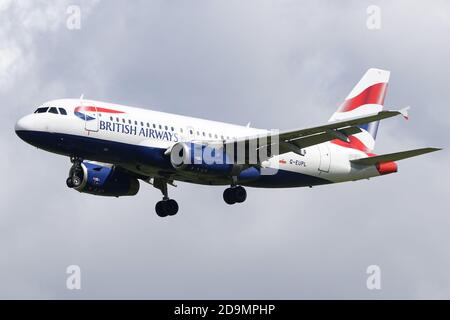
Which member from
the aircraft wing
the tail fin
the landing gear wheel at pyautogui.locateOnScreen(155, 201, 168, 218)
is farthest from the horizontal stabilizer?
the landing gear wheel at pyautogui.locateOnScreen(155, 201, 168, 218)

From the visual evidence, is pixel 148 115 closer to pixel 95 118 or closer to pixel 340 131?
pixel 95 118

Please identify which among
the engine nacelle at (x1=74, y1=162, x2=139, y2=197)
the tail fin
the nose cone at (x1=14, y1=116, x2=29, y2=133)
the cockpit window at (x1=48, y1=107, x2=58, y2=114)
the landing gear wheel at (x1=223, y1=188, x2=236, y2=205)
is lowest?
the landing gear wheel at (x1=223, y1=188, x2=236, y2=205)

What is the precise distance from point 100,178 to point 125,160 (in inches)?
247

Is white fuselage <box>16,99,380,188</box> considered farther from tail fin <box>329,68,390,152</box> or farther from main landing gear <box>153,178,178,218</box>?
tail fin <box>329,68,390,152</box>

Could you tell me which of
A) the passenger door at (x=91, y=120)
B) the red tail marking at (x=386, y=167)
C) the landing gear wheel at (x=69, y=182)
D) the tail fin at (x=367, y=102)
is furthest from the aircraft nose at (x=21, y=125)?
the tail fin at (x=367, y=102)

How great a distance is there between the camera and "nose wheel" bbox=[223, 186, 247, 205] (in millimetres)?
71562

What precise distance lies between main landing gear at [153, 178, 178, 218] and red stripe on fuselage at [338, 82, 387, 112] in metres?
12.7

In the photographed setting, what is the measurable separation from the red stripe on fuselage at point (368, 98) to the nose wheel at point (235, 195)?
13044 millimetres

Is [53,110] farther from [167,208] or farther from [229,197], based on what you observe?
[167,208]

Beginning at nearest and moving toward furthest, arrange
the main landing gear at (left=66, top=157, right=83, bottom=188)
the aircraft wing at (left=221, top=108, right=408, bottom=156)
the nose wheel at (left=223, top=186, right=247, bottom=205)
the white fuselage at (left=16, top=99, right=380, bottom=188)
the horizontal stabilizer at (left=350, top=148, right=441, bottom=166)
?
the aircraft wing at (left=221, top=108, right=408, bottom=156) → the white fuselage at (left=16, top=99, right=380, bottom=188) → the main landing gear at (left=66, top=157, right=83, bottom=188) → the horizontal stabilizer at (left=350, top=148, right=441, bottom=166) → the nose wheel at (left=223, top=186, right=247, bottom=205)

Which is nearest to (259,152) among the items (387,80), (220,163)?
(220,163)

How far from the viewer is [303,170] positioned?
7519 cm

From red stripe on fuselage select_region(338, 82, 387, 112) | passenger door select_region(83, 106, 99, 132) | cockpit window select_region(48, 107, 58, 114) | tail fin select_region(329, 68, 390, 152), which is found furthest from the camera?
red stripe on fuselage select_region(338, 82, 387, 112)

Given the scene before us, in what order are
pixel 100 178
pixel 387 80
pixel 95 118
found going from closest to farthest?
pixel 95 118 < pixel 100 178 < pixel 387 80
